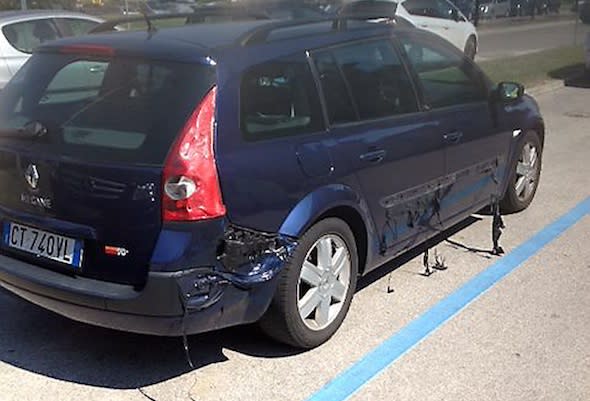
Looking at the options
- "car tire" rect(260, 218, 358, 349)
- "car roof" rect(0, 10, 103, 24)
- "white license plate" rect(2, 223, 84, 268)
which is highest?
"car roof" rect(0, 10, 103, 24)

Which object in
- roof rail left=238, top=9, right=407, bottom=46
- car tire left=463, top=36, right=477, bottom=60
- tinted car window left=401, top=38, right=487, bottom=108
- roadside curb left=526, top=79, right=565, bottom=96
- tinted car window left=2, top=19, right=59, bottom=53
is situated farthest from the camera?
car tire left=463, top=36, right=477, bottom=60

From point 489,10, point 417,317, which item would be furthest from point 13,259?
point 489,10

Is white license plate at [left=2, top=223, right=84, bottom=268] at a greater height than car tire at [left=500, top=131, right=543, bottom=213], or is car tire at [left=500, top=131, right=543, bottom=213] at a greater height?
white license plate at [left=2, top=223, right=84, bottom=268]

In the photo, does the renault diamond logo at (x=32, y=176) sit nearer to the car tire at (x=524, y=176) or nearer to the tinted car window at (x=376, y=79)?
the tinted car window at (x=376, y=79)

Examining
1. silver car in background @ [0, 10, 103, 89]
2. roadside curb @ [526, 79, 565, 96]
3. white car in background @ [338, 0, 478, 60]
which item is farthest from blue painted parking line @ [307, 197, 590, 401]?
white car in background @ [338, 0, 478, 60]

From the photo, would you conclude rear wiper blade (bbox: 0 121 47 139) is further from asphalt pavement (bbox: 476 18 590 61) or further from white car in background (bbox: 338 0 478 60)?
asphalt pavement (bbox: 476 18 590 61)

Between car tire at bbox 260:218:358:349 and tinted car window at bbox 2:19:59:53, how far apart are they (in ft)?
21.1

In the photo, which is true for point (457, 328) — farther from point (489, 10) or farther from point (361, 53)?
point (489, 10)

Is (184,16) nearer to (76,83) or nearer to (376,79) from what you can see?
(76,83)

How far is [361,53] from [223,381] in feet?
6.45

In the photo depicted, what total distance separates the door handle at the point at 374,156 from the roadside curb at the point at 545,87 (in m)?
9.62

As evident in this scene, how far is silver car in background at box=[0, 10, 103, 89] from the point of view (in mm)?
9000

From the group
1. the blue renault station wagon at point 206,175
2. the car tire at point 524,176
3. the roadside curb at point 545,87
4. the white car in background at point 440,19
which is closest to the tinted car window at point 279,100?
the blue renault station wagon at point 206,175

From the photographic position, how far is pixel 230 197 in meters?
3.25
